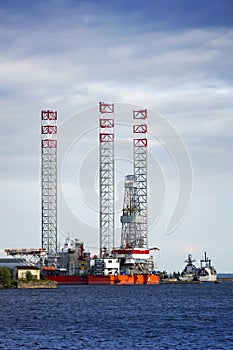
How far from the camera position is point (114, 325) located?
81.9 m

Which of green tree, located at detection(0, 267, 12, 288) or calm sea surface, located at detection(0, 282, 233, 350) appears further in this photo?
green tree, located at detection(0, 267, 12, 288)

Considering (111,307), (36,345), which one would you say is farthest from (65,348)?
(111,307)

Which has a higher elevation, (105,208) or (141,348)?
(105,208)

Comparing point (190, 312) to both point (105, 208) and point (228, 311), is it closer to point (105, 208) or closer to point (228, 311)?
point (228, 311)

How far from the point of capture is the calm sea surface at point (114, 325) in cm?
6659

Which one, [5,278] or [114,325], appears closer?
[114,325]

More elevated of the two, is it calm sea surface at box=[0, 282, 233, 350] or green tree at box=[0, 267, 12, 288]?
green tree at box=[0, 267, 12, 288]

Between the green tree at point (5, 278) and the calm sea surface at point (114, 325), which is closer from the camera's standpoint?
the calm sea surface at point (114, 325)

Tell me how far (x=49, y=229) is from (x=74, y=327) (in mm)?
116979

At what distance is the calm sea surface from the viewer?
66.6 meters

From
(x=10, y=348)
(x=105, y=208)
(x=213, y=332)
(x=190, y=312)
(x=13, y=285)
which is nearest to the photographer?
(x=10, y=348)

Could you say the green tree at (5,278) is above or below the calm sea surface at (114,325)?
above

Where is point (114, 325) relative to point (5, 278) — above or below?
below

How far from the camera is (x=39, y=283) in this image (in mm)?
171125
